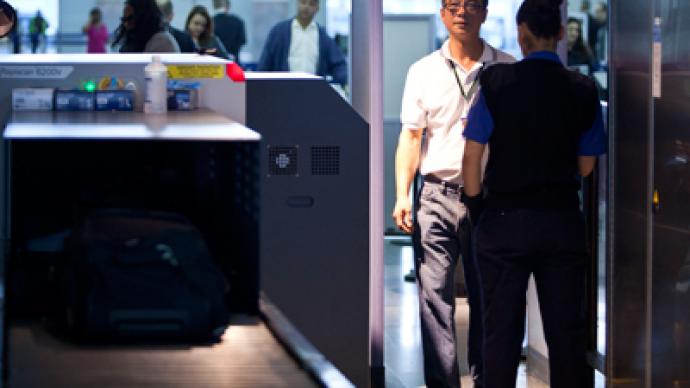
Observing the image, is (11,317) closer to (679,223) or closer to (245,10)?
(679,223)

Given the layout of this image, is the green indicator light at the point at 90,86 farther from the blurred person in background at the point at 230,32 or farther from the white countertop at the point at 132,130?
the blurred person in background at the point at 230,32

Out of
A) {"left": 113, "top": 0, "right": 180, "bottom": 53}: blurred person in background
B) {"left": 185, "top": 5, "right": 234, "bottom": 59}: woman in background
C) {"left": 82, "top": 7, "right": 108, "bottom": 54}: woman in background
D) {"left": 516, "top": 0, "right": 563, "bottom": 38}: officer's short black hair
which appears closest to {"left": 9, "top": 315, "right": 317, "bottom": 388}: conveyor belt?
{"left": 516, "top": 0, "right": 563, "bottom": 38}: officer's short black hair

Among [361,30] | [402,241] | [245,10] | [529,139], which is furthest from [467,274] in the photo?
[245,10]

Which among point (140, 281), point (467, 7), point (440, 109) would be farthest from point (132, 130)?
point (467, 7)

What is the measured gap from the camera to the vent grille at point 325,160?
15.8ft

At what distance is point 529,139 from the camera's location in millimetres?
4105

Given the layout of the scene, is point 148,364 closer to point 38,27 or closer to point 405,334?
point 405,334

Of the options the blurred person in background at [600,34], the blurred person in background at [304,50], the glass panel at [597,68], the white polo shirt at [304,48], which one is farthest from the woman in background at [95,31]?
the blurred person in background at [600,34]

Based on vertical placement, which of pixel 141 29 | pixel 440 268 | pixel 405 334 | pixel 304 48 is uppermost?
pixel 141 29

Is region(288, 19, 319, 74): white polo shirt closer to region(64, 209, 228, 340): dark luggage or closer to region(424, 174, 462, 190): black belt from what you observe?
region(424, 174, 462, 190): black belt

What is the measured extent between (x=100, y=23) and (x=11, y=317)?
11376 millimetres

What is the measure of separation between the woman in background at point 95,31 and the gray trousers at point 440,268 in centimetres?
869

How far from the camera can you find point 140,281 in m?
2.00

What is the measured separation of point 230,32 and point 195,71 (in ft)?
24.0
